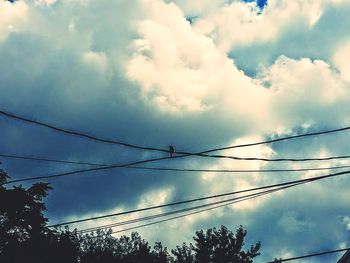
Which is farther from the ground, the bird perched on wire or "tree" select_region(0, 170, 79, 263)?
"tree" select_region(0, 170, 79, 263)

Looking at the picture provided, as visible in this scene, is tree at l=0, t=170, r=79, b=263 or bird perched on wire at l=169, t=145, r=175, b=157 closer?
bird perched on wire at l=169, t=145, r=175, b=157

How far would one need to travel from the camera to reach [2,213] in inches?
1473

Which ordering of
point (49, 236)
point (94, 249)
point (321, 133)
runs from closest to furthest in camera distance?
point (321, 133)
point (49, 236)
point (94, 249)

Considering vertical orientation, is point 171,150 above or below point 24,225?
below

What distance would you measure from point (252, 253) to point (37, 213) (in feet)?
99.5

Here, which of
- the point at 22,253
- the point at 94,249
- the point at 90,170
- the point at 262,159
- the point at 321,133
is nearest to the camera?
the point at 321,133

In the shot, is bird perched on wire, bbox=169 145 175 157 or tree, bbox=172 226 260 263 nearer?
bird perched on wire, bbox=169 145 175 157

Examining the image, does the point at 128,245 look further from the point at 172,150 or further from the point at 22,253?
the point at 172,150

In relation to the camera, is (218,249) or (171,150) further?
(218,249)

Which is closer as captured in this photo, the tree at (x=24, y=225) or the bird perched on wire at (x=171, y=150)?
the bird perched on wire at (x=171, y=150)

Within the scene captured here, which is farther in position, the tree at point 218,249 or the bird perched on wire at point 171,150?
the tree at point 218,249

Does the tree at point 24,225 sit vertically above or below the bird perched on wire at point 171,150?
above

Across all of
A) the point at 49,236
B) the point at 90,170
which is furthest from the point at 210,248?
the point at 90,170

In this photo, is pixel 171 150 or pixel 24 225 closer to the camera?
pixel 171 150
